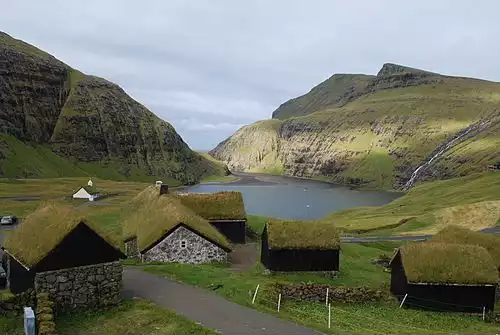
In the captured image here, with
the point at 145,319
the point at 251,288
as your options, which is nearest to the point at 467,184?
the point at 251,288

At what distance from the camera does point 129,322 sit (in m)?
22.5

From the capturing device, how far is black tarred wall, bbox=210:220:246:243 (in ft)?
181

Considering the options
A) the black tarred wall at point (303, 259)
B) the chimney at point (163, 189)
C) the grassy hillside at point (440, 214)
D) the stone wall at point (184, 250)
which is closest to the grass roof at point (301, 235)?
the black tarred wall at point (303, 259)

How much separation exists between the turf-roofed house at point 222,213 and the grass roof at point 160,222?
19.6 feet

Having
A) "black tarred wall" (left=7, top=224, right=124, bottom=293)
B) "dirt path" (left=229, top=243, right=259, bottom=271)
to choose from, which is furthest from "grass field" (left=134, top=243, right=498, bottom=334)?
"black tarred wall" (left=7, top=224, right=124, bottom=293)

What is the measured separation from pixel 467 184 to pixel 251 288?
128980mm

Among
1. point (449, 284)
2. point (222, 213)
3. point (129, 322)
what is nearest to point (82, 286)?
point (129, 322)

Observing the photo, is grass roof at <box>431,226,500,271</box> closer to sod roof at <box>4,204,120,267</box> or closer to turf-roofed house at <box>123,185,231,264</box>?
turf-roofed house at <box>123,185,231,264</box>

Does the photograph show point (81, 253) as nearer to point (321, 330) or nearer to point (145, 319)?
point (145, 319)

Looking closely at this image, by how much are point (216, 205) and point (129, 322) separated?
33484 millimetres

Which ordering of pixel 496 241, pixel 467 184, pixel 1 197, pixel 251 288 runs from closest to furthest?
1. pixel 251 288
2. pixel 496 241
3. pixel 1 197
4. pixel 467 184

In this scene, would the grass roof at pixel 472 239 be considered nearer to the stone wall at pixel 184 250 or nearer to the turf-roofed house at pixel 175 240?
the turf-roofed house at pixel 175 240

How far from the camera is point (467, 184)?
471 ft

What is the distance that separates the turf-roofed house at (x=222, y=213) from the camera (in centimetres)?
5497
